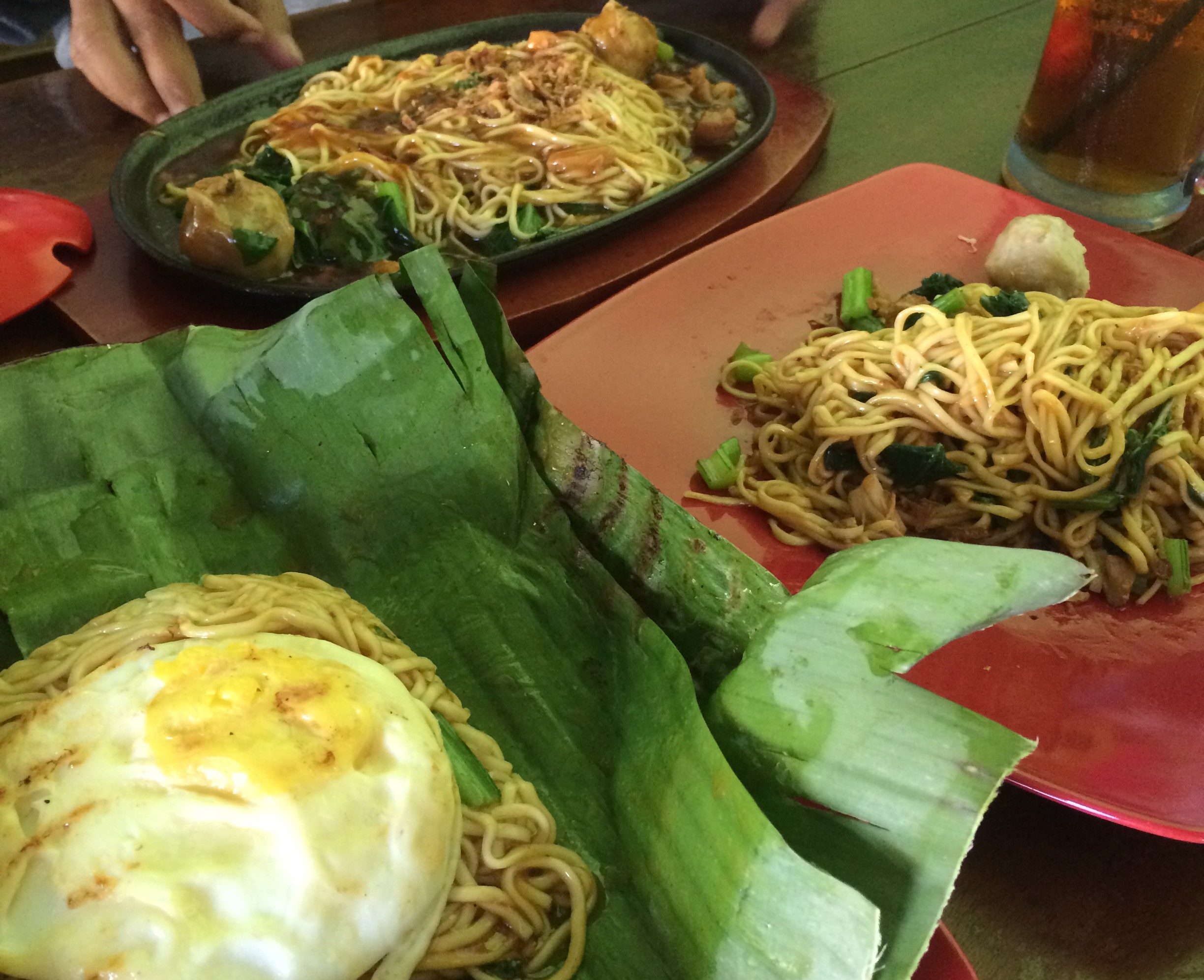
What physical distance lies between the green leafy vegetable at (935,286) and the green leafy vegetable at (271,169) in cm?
186

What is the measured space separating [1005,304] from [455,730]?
1.65m

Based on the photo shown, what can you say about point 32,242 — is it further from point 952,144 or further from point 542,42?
point 952,144

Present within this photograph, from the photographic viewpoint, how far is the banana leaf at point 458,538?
1065 millimetres

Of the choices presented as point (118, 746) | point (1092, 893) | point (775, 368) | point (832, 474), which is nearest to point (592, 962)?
point (118, 746)

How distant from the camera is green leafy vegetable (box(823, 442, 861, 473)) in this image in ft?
6.27

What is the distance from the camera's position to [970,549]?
41.8 inches

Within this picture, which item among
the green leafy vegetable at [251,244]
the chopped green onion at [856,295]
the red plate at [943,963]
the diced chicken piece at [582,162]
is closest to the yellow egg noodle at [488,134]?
the diced chicken piece at [582,162]

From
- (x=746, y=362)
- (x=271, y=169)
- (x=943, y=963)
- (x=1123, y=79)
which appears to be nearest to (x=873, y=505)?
(x=746, y=362)

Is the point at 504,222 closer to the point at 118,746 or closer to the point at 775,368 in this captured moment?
the point at 775,368

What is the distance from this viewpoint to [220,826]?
92 centimetres

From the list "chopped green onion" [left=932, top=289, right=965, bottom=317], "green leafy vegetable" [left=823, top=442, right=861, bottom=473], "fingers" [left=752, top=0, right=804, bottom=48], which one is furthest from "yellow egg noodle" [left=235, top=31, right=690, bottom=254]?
"green leafy vegetable" [left=823, top=442, right=861, bottom=473]

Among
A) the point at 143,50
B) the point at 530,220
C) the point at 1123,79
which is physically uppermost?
the point at 1123,79

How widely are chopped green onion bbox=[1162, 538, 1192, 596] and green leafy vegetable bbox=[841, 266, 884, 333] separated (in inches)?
31.9

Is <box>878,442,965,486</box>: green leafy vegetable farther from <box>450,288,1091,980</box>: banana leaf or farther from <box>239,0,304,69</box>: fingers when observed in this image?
<box>239,0,304,69</box>: fingers
